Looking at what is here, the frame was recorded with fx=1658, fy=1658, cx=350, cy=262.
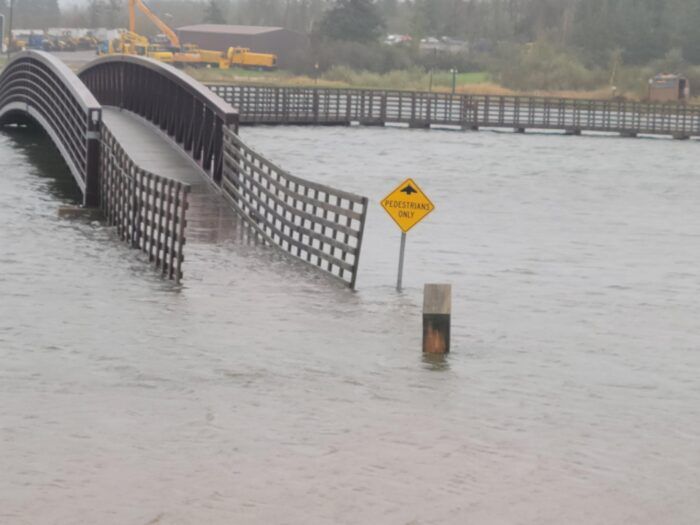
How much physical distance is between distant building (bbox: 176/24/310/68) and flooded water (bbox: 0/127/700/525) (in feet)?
438

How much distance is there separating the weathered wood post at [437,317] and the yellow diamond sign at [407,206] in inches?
154

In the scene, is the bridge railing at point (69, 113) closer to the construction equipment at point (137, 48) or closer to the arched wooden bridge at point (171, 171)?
the arched wooden bridge at point (171, 171)

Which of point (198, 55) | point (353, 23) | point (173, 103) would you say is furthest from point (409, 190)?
point (353, 23)

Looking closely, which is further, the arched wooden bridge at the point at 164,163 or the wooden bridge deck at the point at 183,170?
the wooden bridge deck at the point at 183,170

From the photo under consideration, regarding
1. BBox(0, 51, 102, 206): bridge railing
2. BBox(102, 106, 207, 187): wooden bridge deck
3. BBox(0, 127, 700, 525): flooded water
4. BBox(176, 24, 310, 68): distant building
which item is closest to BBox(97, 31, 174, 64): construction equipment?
BBox(176, 24, 310, 68): distant building

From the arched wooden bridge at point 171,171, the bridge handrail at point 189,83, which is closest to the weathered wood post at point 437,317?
the arched wooden bridge at point 171,171

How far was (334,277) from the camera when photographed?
28.9 metres

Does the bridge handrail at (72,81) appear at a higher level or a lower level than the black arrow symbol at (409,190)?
higher

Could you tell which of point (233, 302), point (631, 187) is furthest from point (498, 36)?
point (233, 302)

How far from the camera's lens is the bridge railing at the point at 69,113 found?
37406 mm

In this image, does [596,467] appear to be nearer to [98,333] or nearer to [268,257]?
[98,333]

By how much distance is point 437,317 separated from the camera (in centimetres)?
2194

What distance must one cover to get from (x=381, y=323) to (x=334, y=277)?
3.99m

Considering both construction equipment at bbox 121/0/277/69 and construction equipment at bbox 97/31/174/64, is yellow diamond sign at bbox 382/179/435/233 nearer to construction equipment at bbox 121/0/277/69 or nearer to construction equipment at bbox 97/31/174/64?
construction equipment at bbox 97/31/174/64
